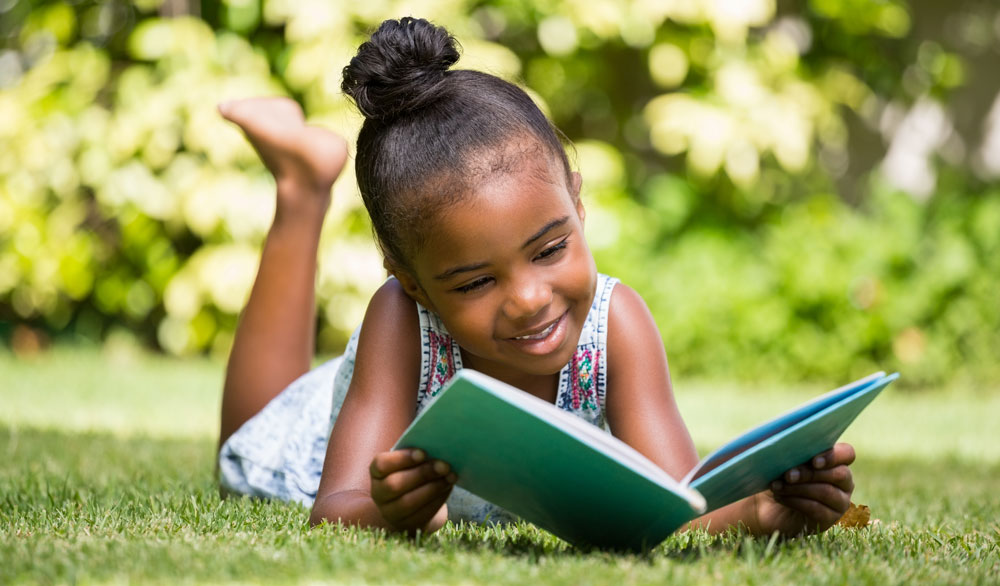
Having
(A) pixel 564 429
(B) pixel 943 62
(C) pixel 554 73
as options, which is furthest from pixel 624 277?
(A) pixel 564 429

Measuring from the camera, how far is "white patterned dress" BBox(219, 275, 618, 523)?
2324 mm

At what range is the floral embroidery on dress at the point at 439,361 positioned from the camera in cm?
230

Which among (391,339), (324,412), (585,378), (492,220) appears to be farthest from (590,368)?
(324,412)

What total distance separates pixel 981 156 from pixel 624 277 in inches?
103

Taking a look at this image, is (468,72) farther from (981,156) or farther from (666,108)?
(981,156)

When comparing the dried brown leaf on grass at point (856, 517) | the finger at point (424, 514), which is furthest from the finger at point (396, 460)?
the dried brown leaf on grass at point (856, 517)

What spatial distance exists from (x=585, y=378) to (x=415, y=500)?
2.40 feet

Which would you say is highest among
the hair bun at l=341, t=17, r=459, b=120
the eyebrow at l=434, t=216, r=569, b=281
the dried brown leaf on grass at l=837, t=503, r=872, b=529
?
the hair bun at l=341, t=17, r=459, b=120

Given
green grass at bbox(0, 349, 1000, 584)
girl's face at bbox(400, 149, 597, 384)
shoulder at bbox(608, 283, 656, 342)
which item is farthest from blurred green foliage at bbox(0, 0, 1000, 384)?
girl's face at bbox(400, 149, 597, 384)

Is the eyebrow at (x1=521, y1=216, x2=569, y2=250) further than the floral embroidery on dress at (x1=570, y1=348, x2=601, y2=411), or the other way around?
the floral embroidery on dress at (x1=570, y1=348, x2=601, y2=411)

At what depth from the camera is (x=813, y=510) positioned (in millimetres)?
1835

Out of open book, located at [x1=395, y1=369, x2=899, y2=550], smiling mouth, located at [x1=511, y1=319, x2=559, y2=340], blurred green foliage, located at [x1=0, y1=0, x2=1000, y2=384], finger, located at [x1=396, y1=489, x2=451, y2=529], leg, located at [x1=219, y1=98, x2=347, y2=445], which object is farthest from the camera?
blurred green foliage, located at [x1=0, y1=0, x2=1000, y2=384]

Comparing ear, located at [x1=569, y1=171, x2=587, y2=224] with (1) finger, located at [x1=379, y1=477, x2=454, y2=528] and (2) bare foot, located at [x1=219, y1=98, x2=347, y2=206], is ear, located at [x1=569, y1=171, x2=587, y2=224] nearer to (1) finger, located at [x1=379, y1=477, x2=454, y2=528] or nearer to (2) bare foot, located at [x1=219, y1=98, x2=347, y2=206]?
(1) finger, located at [x1=379, y1=477, x2=454, y2=528]

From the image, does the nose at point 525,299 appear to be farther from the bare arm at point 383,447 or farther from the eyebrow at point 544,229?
the bare arm at point 383,447
